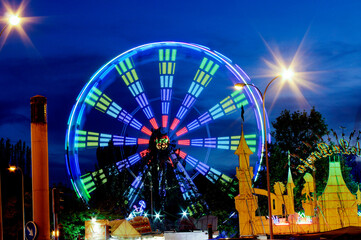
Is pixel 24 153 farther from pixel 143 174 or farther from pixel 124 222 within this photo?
pixel 124 222

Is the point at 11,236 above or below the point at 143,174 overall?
below

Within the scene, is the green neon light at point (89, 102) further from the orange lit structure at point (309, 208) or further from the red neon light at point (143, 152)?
the orange lit structure at point (309, 208)

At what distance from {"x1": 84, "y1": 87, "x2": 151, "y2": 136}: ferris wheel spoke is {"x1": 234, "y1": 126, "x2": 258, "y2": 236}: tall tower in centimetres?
1114

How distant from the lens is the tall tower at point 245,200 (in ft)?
105

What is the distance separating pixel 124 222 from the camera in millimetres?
37469

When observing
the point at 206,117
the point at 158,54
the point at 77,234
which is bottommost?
the point at 77,234

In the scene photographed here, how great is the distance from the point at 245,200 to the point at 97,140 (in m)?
13.4

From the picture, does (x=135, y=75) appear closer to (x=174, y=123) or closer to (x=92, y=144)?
(x=174, y=123)

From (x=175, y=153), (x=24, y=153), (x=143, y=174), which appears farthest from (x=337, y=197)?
(x=24, y=153)

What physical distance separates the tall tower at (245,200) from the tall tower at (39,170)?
13.0 meters

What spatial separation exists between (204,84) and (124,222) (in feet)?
36.6

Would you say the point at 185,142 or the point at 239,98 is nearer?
the point at 239,98

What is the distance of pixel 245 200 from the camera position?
3234 cm

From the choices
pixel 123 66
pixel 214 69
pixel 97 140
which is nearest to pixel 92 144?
pixel 97 140
